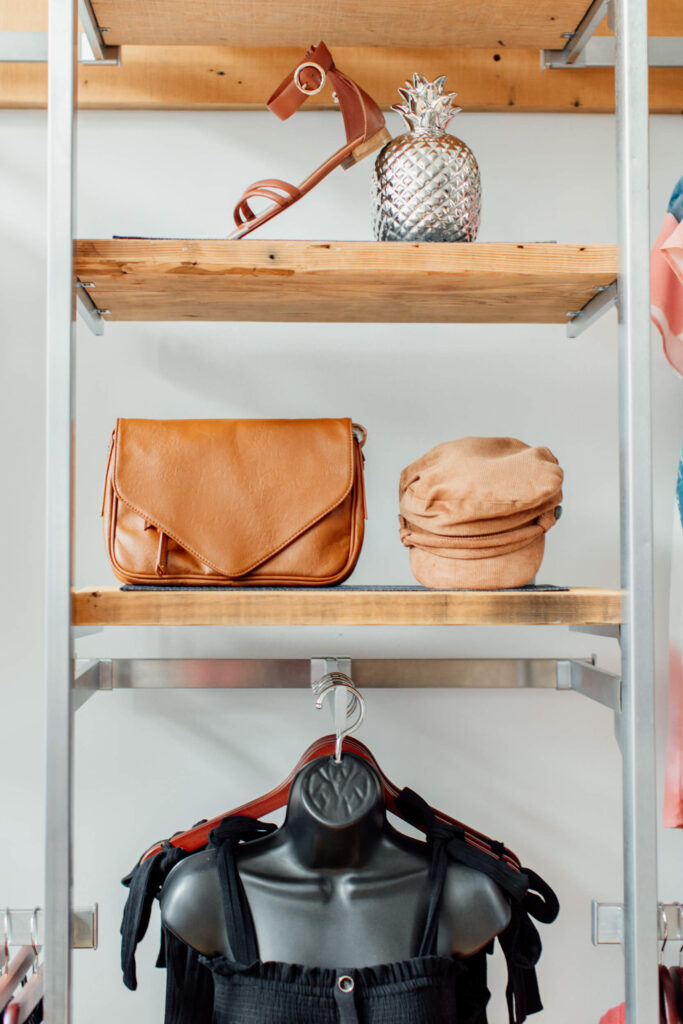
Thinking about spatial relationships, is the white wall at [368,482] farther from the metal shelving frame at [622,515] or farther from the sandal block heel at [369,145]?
the metal shelving frame at [622,515]

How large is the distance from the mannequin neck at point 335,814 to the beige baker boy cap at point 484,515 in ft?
0.81

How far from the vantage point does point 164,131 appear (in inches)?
52.1

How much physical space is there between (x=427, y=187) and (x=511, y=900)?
0.86 m

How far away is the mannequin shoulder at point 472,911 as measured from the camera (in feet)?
2.89

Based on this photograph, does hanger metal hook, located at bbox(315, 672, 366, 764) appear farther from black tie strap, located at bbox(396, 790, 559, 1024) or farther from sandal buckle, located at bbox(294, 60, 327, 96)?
sandal buckle, located at bbox(294, 60, 327, 96)

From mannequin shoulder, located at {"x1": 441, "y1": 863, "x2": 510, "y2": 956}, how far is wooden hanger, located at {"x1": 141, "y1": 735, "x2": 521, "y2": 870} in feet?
0.23

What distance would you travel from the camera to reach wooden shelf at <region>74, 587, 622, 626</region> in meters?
0.91

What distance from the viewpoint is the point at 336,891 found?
2.96ft

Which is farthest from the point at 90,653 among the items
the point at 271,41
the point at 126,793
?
the point at 271,41

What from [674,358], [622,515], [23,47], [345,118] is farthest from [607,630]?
[23,47]

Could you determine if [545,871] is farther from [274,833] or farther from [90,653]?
[90,653]

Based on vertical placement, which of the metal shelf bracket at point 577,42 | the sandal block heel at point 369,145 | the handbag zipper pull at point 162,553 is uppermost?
the metal shelf bracket at point 577,42

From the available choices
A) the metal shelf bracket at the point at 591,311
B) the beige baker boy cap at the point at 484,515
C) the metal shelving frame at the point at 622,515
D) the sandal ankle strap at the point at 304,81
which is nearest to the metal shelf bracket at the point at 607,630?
the metal shelving frame at the point at 622,515

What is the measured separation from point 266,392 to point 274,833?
680 millimetres
